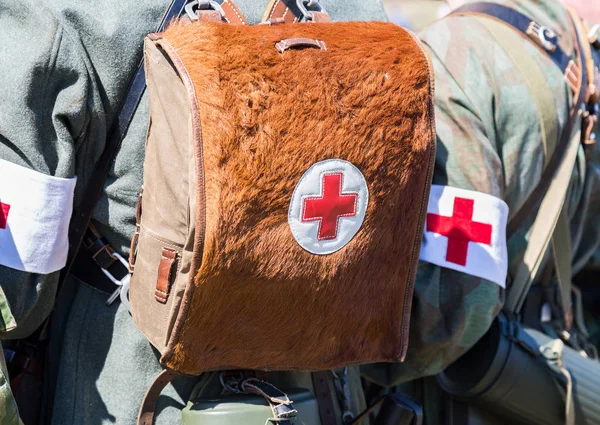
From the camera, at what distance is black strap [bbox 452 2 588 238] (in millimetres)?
1838

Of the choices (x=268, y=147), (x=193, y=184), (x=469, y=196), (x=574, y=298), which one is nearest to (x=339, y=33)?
(x=268, y=147)

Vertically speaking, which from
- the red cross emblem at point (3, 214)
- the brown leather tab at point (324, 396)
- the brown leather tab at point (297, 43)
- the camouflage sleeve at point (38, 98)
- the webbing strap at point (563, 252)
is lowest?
the brown leather tab at point (324, 396)

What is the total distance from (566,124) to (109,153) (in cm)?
107

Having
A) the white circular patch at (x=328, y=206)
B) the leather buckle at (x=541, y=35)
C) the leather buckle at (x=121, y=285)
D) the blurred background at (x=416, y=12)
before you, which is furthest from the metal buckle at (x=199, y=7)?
the blurred background at (x=416, y=12)

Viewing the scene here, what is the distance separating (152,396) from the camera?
142 cm

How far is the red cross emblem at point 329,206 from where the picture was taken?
4.05 ft

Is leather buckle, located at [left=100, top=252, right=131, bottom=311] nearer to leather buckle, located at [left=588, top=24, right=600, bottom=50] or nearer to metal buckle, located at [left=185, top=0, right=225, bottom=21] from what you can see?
metal buckle, located at [left=185, top=0, right=225, bottom=21]

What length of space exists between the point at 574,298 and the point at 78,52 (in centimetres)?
174

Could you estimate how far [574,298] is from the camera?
2436mm

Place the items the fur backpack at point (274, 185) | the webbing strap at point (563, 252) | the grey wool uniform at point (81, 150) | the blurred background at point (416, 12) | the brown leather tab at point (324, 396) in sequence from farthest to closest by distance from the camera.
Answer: the blurred background at point (416, 12) < the webbing strap at point (563, 252) < the brown leather tab at point (324, 396) < the grey wool uniform at point (81, 150) < the fur backpack at point (274, 185)

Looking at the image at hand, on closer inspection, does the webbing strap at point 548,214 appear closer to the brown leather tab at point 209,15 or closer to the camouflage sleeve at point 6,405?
the brown leather tab at point 209,15

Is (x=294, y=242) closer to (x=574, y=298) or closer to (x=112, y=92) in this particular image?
(x=112, y=92)

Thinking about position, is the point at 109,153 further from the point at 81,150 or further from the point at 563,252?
the point at 563,252

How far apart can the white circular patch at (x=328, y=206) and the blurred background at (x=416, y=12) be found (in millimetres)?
1449
